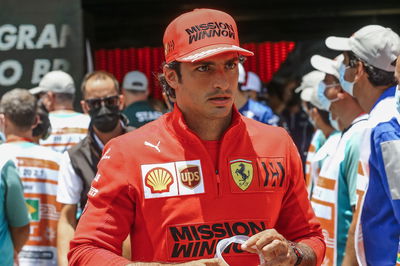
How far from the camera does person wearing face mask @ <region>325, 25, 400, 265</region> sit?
365 centimetres

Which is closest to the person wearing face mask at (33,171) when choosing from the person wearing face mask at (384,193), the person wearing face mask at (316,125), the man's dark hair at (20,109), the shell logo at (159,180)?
the man's dark hair at (20,109)

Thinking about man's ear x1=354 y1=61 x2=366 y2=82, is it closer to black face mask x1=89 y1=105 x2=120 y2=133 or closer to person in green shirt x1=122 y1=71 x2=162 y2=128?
black face mask x1=89 y1=105 x2=120 y2=133

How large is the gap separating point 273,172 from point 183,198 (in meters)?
0.35

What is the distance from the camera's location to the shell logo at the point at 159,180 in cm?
291

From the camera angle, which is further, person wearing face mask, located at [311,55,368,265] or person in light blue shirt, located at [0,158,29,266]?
person in light blue shirt, located at [0,158,29,266]

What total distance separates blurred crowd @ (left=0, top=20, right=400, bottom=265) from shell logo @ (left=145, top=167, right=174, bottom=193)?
0.11 metres

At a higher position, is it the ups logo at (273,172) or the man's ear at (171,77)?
the man's ear at (171,77)

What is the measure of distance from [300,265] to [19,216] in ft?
8.29

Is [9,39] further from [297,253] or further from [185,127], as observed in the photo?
[297,253]

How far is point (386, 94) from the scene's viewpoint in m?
4.00

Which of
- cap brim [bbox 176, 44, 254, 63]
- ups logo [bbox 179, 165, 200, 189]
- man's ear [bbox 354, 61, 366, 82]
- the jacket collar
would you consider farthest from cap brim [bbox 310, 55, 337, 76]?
ups logo [bbox 179, 165, 200, 189]

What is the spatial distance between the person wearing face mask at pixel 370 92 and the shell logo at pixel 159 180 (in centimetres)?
107

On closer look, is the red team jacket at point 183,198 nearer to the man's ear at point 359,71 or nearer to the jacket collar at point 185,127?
the jacket collar at point 185,127

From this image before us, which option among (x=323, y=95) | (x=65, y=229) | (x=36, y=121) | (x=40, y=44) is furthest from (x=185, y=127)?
(x=40, y=44)
